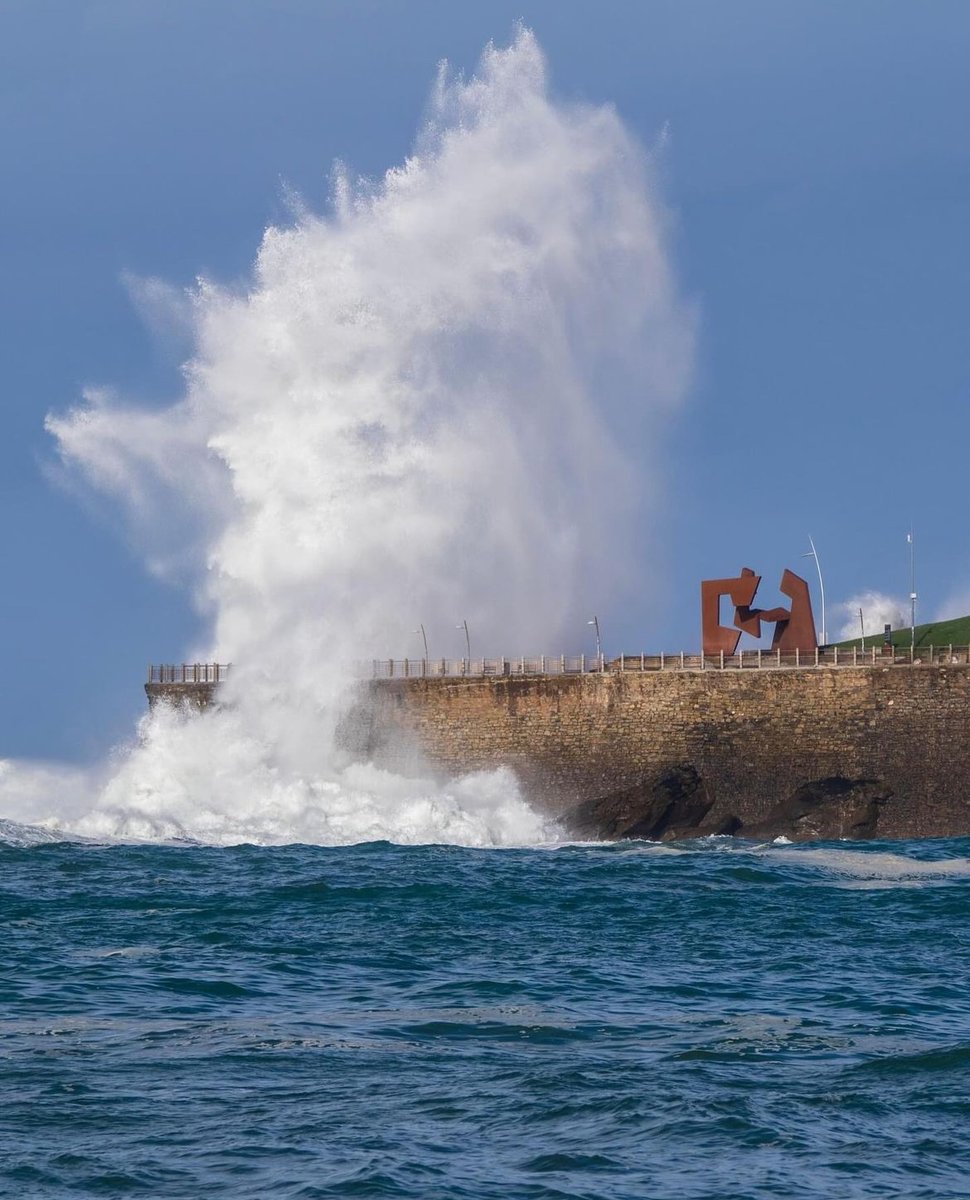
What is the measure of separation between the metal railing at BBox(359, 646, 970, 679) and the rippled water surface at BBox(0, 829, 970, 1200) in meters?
17.7

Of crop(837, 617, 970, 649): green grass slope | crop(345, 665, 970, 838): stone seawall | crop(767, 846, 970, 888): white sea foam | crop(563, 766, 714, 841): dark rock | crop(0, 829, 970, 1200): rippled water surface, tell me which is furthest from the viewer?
crop(837, 617, 970, 649): green grass slope

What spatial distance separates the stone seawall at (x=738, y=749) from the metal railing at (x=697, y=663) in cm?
43

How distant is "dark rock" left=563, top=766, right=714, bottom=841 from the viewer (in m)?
46.0

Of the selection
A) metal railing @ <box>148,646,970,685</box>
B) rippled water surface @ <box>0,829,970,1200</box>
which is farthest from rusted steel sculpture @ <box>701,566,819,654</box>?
rippled water surface @ <box>0,829,970,1200</box>

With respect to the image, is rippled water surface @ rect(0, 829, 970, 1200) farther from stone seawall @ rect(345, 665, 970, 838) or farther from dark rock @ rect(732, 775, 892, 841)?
stone seawall @ rect(345, 665, 970, 838)

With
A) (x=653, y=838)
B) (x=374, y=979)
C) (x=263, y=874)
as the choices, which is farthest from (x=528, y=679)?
(x=374, y=979)

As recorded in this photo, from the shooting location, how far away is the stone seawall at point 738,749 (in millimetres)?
44969

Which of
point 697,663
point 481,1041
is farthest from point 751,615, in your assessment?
point 481,1041

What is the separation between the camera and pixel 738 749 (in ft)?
152

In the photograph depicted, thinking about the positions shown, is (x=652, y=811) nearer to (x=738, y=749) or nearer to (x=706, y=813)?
(x=706, y=813)

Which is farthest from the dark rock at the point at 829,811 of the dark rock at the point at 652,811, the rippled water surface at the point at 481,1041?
the rippled water surface at the point at 481,1041

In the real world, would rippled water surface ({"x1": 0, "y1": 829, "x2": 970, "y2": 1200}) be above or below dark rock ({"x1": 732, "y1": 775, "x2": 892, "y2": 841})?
below

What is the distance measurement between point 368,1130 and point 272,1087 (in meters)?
1.48

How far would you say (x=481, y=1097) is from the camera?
13969mm
